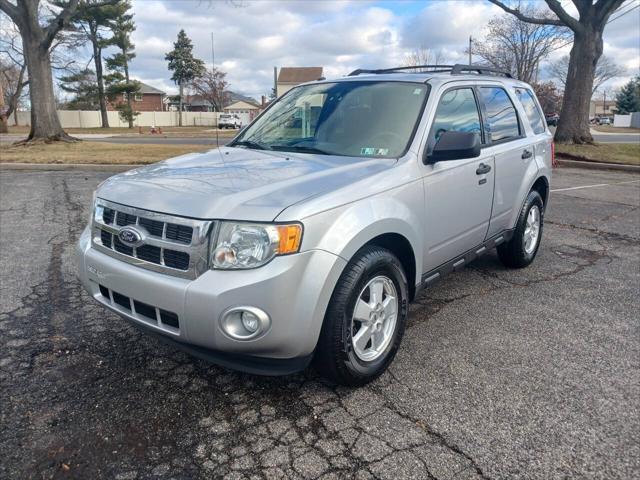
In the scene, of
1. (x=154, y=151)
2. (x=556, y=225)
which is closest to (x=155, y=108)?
(x=154, y=151)

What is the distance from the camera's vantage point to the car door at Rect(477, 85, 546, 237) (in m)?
4.50

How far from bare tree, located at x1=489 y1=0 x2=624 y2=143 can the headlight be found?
17.5 m

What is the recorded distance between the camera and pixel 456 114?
4051 millimetres

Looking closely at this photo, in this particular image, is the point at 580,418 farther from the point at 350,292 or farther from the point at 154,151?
the point at 154,151

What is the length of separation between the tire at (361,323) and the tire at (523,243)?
2280 millimetres

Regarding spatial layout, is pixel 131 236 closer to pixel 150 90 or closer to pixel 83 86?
pixel 83 86

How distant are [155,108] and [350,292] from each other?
91.6 metres

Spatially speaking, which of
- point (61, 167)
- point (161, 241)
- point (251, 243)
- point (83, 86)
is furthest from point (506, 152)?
point (83, 86)

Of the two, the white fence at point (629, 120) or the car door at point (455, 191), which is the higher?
the white fence at point (629, 120)

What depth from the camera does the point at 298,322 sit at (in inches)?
99.7

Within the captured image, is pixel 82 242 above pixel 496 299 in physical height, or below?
above

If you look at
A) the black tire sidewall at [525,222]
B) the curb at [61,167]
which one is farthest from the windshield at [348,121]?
the curb at [61,167]

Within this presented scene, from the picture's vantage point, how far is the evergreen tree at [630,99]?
76.6 m

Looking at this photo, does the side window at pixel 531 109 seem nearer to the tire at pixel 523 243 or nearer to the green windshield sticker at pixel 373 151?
the tire at pixel 523 243
